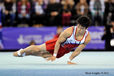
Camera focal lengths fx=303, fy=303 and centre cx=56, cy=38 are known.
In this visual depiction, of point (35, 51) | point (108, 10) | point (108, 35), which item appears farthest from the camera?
point (108, 10)

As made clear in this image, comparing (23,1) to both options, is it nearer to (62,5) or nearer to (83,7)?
(62,5)

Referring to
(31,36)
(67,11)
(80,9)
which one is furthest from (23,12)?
(80,9)

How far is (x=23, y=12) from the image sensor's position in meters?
12.3

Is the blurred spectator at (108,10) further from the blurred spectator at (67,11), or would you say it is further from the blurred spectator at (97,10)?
the blurred spectator at (67,11)

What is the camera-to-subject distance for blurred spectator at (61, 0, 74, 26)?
12172 millimetres

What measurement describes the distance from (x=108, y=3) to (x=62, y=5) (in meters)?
1.90

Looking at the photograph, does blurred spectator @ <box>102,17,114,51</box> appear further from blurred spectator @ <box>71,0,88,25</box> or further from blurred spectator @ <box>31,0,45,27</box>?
Answer: blurred spectator @ <box>31,0,45,27</box>

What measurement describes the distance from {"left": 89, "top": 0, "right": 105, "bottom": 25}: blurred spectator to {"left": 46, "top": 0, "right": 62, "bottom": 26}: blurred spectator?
135 cm

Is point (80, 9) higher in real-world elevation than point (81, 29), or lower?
lower

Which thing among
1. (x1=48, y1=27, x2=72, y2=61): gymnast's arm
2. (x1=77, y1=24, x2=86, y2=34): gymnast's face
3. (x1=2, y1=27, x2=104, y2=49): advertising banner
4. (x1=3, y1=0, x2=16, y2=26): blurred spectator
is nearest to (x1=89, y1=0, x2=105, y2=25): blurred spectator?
(x1=2, y1=27, x2=104, y2=49): advertising banner

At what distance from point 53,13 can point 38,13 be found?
0.62 m

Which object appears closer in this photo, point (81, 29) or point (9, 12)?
point (81, 29)

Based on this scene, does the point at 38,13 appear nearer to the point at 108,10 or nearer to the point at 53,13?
the point at 53,13

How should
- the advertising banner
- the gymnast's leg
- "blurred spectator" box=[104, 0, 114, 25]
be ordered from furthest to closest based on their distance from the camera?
"blurred spectator" box=[104, 0, 114, 25] < the advertising banner < the gymnast's leg
